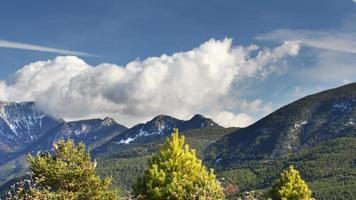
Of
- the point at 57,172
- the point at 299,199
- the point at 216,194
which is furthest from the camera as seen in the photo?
the point at 299,199

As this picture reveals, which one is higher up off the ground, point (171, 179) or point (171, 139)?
point (171, 139)

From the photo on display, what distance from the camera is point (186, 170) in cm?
4725

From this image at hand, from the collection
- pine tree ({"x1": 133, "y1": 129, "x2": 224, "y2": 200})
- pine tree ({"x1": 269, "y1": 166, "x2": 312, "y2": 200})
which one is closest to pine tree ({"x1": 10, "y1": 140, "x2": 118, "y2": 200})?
pine tree ({"x1": 133, "y1": 129, "x2": 224, "y2": 200})

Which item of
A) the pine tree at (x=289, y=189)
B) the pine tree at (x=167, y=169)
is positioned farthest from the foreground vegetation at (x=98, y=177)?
the pine tree at (x=289, y=189)

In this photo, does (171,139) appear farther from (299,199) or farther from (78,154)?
(299,199)

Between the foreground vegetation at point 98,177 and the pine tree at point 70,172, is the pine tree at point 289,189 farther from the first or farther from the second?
the pine tree at point 70,172

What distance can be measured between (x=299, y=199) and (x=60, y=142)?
33536mm

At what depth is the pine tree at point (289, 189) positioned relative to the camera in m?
66.5

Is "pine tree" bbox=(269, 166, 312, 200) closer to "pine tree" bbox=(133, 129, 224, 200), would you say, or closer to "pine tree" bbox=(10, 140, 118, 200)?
"pine tree" bbox=(133, 129, 224, 200)

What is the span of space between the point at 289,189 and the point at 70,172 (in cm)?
3309

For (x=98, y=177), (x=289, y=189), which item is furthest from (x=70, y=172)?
(x=289, y=189)

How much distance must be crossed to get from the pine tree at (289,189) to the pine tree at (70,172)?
28.8 metres

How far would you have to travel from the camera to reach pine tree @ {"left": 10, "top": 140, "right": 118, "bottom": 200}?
138 ft

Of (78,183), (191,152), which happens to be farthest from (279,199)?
(78,183)
